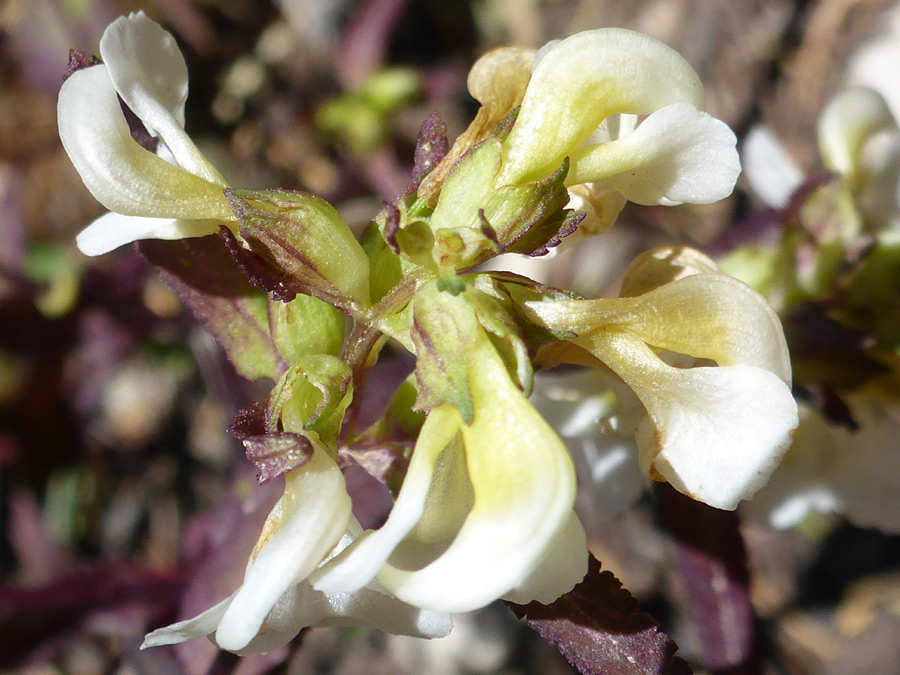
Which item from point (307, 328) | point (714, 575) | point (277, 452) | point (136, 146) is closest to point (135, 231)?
point (136, 146)

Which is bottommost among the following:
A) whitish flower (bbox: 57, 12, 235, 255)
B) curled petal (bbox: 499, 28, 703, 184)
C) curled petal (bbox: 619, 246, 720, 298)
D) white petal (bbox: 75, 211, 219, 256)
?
curled petal (bbox: 619, 246, 720, 298)

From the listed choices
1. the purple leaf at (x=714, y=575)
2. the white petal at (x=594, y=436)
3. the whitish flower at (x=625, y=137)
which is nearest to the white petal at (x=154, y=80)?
the whitish flower at (x=625, y=137)

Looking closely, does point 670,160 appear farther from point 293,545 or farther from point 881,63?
point 881,63

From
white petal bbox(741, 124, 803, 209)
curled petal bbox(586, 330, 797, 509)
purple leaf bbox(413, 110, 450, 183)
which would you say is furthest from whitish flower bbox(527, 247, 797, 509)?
white petal bbox(741, 124, 803, 209)

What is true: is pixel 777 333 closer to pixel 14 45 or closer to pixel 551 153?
pixel 551 153

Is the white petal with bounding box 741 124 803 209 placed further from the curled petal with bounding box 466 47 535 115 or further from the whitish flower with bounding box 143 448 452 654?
the whitish flower with bounding box 143 448 452 654

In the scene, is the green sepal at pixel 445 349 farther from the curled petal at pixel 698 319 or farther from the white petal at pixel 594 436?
the white petal at pixel 594 436

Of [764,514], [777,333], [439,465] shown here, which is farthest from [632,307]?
[764,514]
